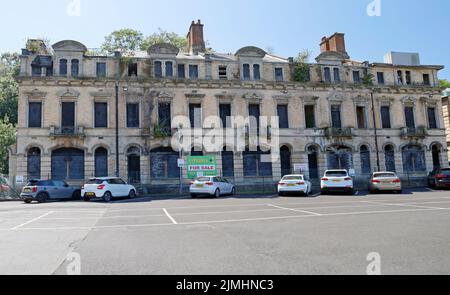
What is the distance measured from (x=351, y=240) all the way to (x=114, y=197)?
1806 centimetres

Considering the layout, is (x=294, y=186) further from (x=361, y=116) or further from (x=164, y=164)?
(x=361, y=116)

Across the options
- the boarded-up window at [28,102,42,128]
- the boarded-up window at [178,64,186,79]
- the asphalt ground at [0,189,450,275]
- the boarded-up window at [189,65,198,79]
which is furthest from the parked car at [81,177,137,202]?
the boarded-up window at [189,65,198,79]

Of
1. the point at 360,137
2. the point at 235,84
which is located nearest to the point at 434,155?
the point at 360,137

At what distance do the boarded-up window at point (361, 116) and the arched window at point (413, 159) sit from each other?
4858 millimetres

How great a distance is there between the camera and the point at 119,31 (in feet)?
149

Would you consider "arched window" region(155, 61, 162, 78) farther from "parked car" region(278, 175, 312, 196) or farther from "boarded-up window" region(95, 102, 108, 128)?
"parked car" region(278, 175, 312, 196)

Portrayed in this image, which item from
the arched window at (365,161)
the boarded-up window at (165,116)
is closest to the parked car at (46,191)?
the boarded-up window at (165,116)

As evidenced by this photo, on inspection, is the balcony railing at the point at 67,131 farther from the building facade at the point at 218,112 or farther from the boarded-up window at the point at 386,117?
the boarded-up window at the point at 386,117

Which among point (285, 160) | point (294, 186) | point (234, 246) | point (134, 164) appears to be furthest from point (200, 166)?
point (234, 246)

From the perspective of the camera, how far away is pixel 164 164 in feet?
95.6

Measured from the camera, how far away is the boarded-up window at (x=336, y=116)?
108 feet

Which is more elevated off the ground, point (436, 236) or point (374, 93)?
point (374, 93)
